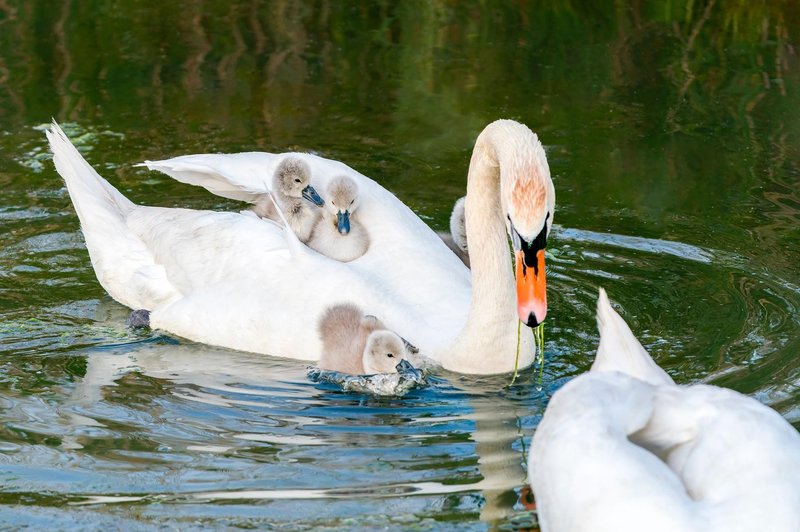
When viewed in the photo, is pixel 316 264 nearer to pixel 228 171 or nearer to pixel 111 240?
pixel 228 171

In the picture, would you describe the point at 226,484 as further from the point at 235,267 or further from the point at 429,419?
the point at 235,267

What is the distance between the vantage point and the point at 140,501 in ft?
16.4

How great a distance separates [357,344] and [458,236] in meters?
1.64

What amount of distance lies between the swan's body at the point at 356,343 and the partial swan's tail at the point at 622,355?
1.28m

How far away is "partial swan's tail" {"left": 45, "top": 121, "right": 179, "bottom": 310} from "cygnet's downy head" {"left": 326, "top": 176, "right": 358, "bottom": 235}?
1047 millimetres

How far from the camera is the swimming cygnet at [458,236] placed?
7.75 metres

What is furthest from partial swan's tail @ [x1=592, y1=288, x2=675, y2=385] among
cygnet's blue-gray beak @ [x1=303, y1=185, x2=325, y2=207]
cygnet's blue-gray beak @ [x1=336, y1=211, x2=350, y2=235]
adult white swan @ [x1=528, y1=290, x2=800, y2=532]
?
cygnet's blue-gray beak @ [x1=303, y1=185, x2=325, y2=207]

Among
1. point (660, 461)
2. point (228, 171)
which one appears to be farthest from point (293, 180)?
point (660, 461)

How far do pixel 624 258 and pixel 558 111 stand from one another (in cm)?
323

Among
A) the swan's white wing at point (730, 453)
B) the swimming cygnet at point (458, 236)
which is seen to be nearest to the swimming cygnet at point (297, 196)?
the swimming cygnet at point (458, 236)

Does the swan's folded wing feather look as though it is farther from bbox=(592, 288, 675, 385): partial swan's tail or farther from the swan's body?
bbox=(592, 288, 675, 385): partial swan's tail

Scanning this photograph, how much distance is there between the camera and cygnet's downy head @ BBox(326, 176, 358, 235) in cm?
691

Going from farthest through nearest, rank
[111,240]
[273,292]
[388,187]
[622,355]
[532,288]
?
1. [388,187]
2. [111,240]
3. [273,292]
4. [532,288]
5. [622,355]

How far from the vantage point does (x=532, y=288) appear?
5523 millimetres
